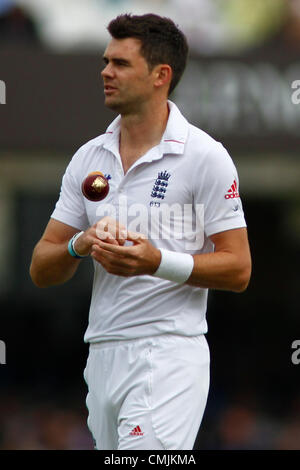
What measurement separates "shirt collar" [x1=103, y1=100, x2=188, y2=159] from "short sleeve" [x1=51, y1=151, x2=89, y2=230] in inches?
8.0

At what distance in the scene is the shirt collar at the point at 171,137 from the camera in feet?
15.1

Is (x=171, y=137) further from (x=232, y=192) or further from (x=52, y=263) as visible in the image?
(x=52, y=263)

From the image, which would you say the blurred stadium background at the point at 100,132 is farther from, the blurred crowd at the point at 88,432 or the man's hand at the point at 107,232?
the man's hand at the point at 107,232

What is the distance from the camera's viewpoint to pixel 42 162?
13508 millimetres

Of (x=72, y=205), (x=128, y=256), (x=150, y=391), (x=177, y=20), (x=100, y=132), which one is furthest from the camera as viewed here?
(x=177, y=20)

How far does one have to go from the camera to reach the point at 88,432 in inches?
471

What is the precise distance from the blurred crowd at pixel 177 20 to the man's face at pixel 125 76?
22.0 feet

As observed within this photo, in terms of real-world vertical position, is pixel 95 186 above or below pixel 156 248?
above

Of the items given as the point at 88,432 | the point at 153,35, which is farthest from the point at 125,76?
the point at 88,432

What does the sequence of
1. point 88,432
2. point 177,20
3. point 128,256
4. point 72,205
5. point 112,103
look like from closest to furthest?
1. point 128,256
2. point 112,103
3. point 72,205
4. point 88,432
5. point 177,20

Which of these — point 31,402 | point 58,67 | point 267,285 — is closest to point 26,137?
point 58,67

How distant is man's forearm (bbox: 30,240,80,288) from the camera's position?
4.67 m

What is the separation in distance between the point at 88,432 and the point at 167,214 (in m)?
7.84

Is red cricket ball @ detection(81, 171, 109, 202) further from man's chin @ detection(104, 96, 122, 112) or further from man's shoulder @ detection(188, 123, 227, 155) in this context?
man's shoulder @ detection(188, 123, 227, 155)
